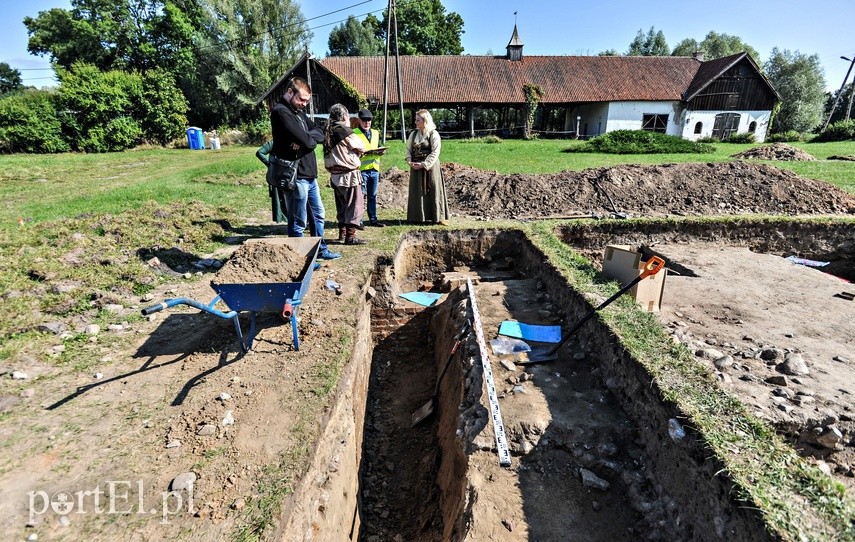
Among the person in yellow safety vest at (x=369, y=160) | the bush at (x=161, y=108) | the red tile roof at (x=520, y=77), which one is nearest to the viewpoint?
the person in yellow safety vest at (x=369, y=160)

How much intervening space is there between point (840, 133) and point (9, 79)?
79272 mm

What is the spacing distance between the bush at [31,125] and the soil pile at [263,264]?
23.3 metres

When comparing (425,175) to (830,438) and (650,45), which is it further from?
(650,45)

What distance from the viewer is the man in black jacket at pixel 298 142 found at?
473 cm

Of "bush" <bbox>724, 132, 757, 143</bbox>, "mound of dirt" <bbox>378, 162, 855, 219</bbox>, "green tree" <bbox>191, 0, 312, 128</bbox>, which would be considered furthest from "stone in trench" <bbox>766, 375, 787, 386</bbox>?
"green tree" <bbox>191, 0, 312, 128</bbox>

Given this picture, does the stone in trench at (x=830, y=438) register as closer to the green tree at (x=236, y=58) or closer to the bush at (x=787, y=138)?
the bush at (x=787, y=138)

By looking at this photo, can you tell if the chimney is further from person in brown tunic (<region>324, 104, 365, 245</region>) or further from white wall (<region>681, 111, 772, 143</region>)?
person in brown tunic (<region>324, 104, 365, 245</region>)

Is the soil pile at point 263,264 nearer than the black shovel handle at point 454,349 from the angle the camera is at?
Yes

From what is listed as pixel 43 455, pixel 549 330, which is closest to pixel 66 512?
pixel 43 455

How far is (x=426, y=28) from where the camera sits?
43.4m

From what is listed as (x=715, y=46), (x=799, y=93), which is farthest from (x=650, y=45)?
(x=799, y=93)

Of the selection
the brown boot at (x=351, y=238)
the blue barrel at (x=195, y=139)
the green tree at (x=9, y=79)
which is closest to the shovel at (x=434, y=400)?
the brown boot at (x=351, y=238)

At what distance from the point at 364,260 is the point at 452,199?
4563mm

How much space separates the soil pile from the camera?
407 centimetres
